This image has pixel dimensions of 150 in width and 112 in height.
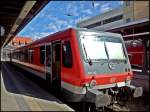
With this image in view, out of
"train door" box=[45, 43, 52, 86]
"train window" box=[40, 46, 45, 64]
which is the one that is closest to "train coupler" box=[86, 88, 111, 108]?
"train door" box=[45, 43, 52, 86]

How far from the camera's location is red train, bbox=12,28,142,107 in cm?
885

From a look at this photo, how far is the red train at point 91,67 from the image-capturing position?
8852mm

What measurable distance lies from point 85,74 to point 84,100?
0.82m

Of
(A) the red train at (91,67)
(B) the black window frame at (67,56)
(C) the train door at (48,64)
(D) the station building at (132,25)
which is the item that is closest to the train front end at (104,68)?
(A) the red train at (91,67)

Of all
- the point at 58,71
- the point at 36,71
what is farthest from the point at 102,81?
the point at 36,71

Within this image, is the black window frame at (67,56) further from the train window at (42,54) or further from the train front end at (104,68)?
the train window at (42,54)

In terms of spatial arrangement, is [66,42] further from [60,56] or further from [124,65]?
[124,65]

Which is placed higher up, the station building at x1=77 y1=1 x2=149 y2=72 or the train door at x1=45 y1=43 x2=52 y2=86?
the station building at x1=77 y1=1 x2=149 y2=72

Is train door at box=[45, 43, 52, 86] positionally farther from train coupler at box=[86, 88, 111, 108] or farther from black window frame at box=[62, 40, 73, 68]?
train coupler at box=[86, 88, 111, 108]

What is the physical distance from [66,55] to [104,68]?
1344mm

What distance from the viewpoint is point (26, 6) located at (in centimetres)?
1525

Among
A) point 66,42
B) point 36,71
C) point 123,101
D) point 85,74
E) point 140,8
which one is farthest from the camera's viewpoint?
point 140,8

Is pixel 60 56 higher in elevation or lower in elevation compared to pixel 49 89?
higher

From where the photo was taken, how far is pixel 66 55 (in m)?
9.77
